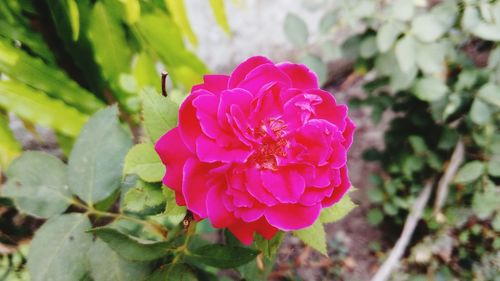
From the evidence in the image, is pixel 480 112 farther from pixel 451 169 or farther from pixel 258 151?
pixel 258 151

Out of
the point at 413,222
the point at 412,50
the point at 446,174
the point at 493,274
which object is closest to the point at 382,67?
the point at 412,50

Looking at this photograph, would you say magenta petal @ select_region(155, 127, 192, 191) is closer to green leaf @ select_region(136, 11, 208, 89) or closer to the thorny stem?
the thorny stem

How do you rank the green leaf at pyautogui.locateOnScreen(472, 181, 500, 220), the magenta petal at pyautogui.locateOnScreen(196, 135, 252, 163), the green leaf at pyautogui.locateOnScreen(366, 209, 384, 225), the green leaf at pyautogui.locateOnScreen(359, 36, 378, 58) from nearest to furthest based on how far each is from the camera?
the magenta petal at pyautogui.locateOnScreen(196, 135, 252, 163) → the green leaf at pyautogui.locateOnScreen(472, 181, 500, 220) → the green leaf at pyautogui.locateOnScreen(359, 36, 378, 58) → the green leaf at pyautogui.locateOnScreen(366, 209, 384, 225)

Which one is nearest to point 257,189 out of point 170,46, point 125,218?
point 125,218

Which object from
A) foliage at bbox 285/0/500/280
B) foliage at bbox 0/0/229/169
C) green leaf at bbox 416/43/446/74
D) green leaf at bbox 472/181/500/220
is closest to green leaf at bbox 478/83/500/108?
foliage at bbox 285/0/500/280

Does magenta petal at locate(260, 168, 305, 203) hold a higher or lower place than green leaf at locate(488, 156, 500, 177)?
higher

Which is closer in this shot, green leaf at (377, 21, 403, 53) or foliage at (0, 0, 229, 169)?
foliage at (0, 0, 229, 169)

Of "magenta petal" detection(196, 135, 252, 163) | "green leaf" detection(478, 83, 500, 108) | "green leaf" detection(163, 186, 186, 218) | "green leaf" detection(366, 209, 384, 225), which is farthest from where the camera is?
"green leaf" detection(366, 209, 384, 225)
